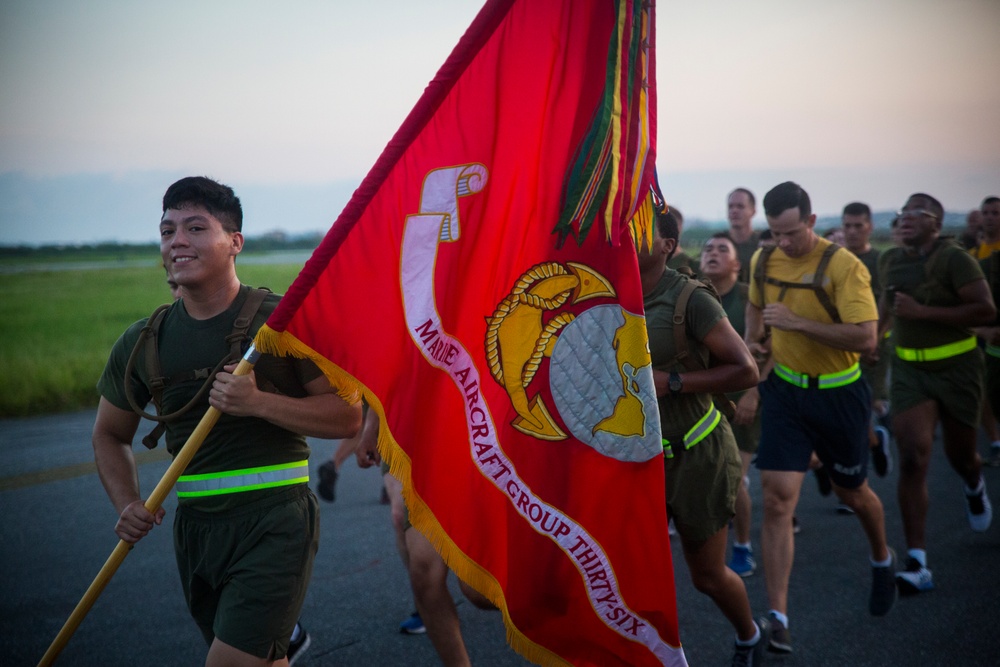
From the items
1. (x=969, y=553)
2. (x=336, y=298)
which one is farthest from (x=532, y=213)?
(x=969, y=553)

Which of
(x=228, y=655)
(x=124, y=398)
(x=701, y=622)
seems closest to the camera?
(x=228, y=655)

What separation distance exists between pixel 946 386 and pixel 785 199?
175cm

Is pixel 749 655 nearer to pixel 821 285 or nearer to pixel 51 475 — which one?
pixel 821 285

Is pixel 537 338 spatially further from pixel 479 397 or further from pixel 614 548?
pixel 614 548

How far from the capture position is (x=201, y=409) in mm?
3020

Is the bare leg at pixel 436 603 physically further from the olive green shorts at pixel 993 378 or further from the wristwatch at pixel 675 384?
the olive green shorts at pixel 993 378

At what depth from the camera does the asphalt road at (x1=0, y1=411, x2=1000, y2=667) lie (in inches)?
176

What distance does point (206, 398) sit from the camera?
3.00 m

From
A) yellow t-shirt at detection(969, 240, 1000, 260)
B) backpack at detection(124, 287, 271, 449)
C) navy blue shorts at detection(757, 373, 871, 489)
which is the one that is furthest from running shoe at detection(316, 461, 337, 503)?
yellow t-shirt at detection(969, 240, 1000, 260)

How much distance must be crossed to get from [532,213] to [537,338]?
0.42 meters

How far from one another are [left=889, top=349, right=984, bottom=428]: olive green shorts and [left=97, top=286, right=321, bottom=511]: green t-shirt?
4227 mm

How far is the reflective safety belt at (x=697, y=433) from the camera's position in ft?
12.5

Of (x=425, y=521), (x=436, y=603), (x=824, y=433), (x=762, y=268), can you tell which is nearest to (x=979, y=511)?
(x=824, y=433)

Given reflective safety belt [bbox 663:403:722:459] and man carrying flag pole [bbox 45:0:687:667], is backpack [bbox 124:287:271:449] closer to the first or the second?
man carrying flag pole [bbox 45:0:687:667]
